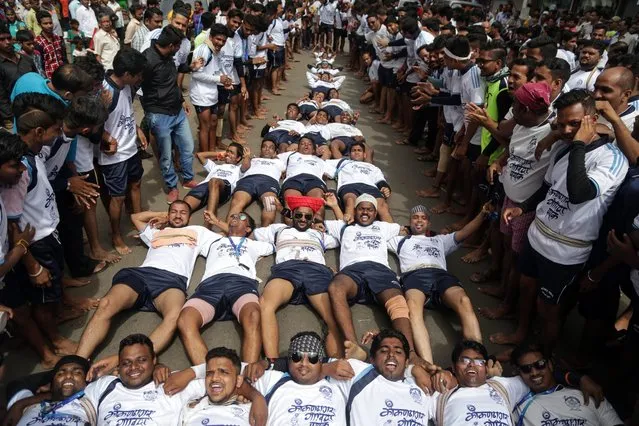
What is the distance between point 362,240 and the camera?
14.0 ft

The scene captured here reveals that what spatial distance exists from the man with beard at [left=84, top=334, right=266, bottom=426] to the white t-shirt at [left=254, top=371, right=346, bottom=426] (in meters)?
0.10

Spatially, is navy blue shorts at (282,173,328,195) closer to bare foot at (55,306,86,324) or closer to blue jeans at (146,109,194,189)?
blue jeans at (146,109,194,189)

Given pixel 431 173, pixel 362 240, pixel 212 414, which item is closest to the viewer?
pixel 212 414

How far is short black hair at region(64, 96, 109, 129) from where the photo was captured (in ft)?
10.8

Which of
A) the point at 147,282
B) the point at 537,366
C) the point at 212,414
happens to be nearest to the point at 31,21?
the point at 147,282

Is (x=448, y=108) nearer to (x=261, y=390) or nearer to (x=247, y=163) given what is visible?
(x=247, y=163)

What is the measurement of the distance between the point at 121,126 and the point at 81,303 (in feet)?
5.51

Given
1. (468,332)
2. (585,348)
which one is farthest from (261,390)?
(585,348)

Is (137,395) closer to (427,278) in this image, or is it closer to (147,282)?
(147,282)

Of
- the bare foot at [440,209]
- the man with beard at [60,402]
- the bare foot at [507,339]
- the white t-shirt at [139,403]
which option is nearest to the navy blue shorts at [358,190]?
the bare foot at [440,209]

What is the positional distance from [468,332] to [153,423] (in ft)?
7.64

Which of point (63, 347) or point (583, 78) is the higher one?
point (583, 78)

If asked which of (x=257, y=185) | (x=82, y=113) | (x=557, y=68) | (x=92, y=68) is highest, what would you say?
(x=557, y=68)

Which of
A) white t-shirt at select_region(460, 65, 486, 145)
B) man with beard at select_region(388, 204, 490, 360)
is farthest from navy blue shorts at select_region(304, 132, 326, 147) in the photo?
man with beard at select_region(388, 204, 490, 360)
